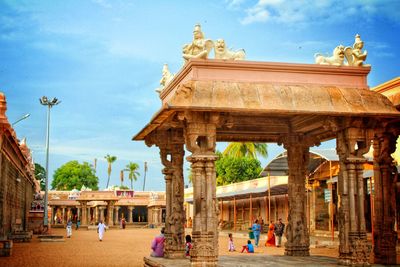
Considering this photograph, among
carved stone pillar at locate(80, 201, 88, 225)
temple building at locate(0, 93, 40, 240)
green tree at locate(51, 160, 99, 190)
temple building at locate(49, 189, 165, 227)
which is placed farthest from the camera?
green tree at locate(51, 160, 99, 190)

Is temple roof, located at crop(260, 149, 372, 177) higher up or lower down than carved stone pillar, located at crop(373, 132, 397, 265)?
higher up

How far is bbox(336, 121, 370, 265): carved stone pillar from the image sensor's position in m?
11.1

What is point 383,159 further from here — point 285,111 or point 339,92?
point 285,111

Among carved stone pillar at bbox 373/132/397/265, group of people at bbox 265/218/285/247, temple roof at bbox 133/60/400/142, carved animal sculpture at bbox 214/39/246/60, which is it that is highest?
carved animal sculpture at bbox 214/39/246/60

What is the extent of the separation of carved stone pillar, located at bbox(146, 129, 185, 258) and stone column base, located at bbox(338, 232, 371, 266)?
13.9ft

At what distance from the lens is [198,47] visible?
36.9ft

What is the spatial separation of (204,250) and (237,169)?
46.9m

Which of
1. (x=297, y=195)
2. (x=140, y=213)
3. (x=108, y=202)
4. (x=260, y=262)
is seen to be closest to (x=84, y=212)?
(x=108, y=202)

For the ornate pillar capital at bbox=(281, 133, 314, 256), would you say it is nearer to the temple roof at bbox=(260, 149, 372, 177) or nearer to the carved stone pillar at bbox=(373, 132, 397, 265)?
the carved stone pillar at bbox=(373, 132, 397, 265)

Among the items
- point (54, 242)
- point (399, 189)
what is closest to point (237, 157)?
point (54, 242)

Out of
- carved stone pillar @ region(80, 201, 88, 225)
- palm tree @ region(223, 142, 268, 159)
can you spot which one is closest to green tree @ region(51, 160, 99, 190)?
carved stone pillar @ region(80, 201, 88, 225)

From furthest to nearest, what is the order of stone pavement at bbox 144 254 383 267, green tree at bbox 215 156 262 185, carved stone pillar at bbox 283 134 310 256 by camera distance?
green tree at bbox 215 156 262 185 → carved stone pillar at bbox 283 134 310 256 → stone pavement at bbox 144 254 383 267

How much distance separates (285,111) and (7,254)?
14.3 metres

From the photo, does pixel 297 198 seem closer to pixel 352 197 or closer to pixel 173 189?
pixel 352 197
